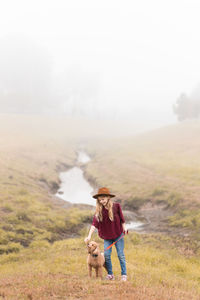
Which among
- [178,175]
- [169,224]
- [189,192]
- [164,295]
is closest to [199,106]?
[178,175]

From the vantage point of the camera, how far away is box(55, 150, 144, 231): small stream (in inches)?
978

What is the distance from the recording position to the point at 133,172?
45.5m

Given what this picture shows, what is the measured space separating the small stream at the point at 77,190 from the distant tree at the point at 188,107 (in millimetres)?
85099

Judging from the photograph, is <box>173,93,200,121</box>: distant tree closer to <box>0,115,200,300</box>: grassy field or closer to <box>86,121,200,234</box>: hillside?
<box>86,121,200,234</box>: hillside

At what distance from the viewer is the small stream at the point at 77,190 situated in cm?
2484

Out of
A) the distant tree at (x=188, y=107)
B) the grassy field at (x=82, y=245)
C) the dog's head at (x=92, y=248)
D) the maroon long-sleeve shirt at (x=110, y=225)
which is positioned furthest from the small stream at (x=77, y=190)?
the distant tree at (x=188, y=107)

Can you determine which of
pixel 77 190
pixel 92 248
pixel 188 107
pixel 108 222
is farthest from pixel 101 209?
pixel 188 107

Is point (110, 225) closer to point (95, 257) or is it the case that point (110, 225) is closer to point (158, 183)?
point (95, 257)

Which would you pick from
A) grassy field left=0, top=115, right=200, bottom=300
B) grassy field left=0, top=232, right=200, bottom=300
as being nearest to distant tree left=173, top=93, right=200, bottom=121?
grassy field left=0, top=115, right=200, bottom=300

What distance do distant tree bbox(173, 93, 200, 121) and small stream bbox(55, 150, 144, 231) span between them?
3350 inches

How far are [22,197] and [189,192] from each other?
1754 centimetres

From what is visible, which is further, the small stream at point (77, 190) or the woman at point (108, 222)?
the small stream at point (77, 190)

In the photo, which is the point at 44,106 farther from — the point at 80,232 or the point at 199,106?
the point at 80,232

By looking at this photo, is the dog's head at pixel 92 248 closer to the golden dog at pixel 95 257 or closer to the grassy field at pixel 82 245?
the golden dog at pixel 95 257
